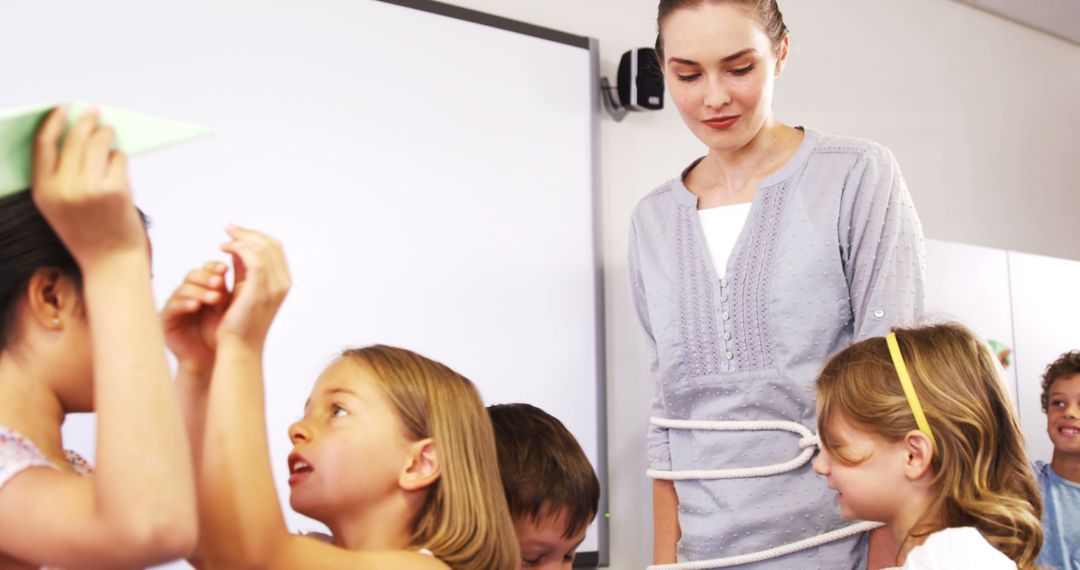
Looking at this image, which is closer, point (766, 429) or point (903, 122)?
point (766, 429)

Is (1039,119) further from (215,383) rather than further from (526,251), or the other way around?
(215,383)

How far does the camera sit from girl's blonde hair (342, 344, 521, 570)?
1110 mm

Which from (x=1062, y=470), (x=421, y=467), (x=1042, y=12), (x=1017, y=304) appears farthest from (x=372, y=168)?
(x=1042, y=12)

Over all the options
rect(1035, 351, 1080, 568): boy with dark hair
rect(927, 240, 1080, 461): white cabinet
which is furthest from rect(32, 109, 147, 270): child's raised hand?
rect(927, 240, 1080, 461): white cabinet

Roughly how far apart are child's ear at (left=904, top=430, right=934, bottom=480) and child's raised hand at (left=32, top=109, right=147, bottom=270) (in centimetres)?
101

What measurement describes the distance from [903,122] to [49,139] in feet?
10.1

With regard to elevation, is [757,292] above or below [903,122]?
below

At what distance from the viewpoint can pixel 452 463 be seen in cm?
113

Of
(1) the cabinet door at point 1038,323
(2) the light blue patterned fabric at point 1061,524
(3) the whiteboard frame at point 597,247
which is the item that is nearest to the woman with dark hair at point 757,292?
(3) the whiteboard frame at point 597,247

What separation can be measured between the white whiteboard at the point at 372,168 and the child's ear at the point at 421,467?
3.02 feet

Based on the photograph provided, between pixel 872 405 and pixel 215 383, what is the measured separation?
0.86 meters

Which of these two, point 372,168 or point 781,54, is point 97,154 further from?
point 372,168

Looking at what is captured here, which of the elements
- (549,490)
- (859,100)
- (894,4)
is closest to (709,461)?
(549,490)

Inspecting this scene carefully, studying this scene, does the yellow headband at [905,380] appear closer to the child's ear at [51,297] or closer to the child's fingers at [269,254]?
the child's fingers at [269,254]
